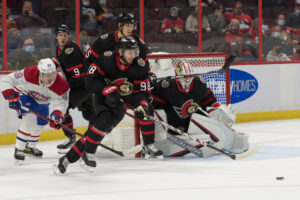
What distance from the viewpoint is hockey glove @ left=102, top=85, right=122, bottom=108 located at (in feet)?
16.1

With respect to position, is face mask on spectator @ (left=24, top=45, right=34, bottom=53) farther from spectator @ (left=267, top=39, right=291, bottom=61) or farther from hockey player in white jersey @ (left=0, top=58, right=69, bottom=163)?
spectator @ (left=267, top=39, right=291, bottom=61)

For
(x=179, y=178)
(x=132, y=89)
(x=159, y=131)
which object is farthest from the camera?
(x=159, y=131)

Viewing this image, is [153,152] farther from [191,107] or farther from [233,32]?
[233,32]

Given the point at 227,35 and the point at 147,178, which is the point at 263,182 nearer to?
the point at 147,178

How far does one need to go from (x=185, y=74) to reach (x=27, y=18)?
1771 millimetres

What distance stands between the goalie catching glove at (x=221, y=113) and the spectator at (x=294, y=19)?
128 inches

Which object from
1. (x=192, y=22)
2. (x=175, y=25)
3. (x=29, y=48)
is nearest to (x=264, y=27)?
(x=192, y=22)

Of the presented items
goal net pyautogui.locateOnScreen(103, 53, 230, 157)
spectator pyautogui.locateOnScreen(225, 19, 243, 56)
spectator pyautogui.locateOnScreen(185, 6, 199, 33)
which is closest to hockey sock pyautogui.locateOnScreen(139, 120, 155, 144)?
goal net pyautogui.locateOnScreen(103, 53, 230, 157)

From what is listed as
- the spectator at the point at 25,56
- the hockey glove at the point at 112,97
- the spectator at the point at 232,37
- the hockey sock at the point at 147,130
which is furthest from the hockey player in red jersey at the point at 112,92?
the spectator at the point at 232,37

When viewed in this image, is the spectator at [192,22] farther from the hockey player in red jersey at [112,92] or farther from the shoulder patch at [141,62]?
the shoulder patch at [141,62]

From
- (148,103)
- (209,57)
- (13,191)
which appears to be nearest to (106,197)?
(13,191)

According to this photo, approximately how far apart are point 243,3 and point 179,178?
13.2ft

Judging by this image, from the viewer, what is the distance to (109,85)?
502 centimetres

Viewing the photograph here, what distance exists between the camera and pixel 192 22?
8062 mm
